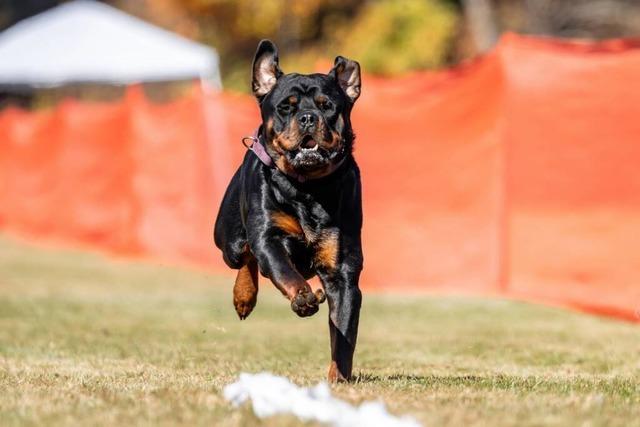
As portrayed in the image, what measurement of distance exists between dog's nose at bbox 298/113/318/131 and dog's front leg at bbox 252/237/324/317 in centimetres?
56

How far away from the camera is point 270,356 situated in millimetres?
7684

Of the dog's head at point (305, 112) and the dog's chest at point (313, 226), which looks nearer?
the dog's head at point (305, 112)

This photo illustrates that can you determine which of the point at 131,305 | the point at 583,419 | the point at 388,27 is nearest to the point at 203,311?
the point at 131,305

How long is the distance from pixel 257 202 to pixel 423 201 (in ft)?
Result: 21.4

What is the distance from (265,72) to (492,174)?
18.4ft

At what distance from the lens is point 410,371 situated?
6.84m

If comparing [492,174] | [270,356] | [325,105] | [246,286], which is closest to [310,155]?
[325,105]

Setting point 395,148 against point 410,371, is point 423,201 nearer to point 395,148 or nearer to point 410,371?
point 395,148

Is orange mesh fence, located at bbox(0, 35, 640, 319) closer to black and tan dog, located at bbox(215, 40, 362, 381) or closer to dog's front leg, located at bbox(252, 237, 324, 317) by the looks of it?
black and tan dog, located at bbox(215, 40, 362, 381)

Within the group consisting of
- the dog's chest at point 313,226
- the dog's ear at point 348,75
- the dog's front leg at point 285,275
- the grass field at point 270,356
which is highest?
the dog's ear at point 348,75

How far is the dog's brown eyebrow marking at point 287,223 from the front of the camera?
19.7ft

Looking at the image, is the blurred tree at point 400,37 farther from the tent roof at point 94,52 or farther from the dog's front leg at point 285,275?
the dog's front leg at point 285,275

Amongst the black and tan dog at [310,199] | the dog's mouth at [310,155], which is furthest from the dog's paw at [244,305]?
the dog's mouth at [310,155]

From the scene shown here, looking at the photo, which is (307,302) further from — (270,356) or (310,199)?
(270,356)
